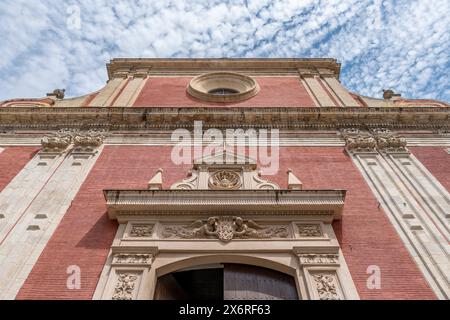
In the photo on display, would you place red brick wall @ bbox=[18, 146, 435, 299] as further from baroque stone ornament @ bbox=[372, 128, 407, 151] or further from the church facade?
baroque stone ornament @ bbox=[372, 128, 407, 151]

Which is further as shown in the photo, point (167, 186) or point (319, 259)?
point (167, 186)

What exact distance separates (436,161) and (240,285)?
20.2ft

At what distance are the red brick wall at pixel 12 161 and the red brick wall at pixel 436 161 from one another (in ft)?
32.5

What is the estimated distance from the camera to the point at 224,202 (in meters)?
6.71

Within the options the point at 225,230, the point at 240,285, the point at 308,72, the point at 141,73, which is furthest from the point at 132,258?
the point at 308,72

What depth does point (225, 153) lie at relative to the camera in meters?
8.74

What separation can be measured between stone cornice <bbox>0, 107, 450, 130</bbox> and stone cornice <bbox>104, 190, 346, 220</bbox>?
3.54m

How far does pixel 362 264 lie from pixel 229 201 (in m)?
2.63

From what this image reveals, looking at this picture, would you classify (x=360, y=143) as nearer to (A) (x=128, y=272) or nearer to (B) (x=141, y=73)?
(A) (x=128, y=272)

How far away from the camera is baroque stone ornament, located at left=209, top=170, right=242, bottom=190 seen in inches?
302

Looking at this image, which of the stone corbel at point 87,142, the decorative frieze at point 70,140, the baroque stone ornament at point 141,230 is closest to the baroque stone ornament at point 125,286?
the baroque stone ornament at point 141,230

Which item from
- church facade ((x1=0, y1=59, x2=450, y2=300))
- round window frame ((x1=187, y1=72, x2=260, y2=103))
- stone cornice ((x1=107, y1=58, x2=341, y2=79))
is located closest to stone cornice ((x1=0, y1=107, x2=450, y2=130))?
church facade ((x1=0, y1=59, x2=450, y2=300))
